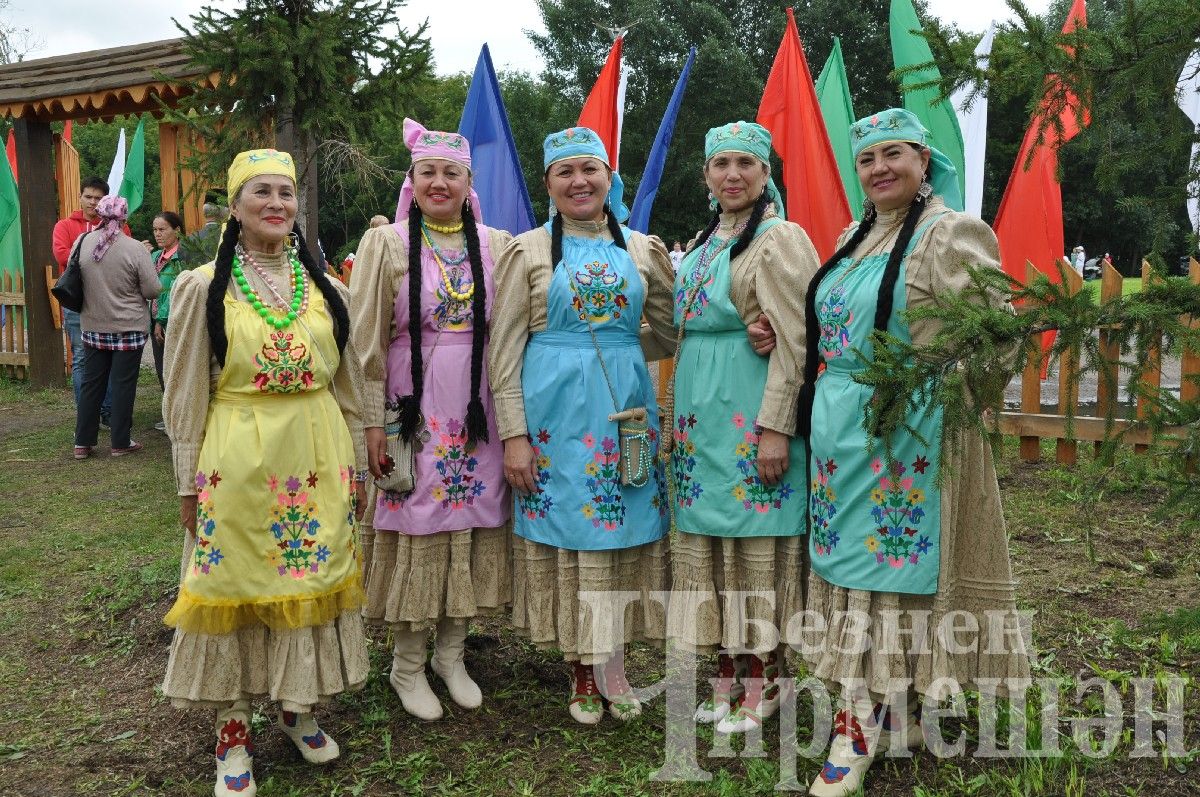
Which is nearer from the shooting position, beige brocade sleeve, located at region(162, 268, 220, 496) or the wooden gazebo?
beige brocade sleeve, located at region(162, 268, 220, 496)

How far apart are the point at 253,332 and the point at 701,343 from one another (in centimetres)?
144

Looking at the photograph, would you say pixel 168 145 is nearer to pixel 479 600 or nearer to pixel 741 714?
pixel 479 600

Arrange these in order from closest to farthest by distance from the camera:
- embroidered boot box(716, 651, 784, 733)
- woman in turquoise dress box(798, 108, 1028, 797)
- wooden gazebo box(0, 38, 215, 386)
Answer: woman in turquoise dress box(798, 108, 1028, 797), embroidered boot box(716, 651, 784, 733), wooden gazebo box(0, 38, 215, 386)

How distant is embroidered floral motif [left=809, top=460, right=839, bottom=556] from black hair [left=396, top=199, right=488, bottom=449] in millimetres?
1183

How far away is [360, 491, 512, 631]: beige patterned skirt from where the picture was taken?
3422 mm

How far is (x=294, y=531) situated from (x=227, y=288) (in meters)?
0.76

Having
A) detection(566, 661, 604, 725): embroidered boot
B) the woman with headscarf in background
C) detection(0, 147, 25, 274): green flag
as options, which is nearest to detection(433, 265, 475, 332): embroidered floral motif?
the woman with headscarf in background

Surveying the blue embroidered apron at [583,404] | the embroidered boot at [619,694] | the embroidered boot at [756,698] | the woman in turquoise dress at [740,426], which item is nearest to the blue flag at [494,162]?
the blue embroidered apron at [583,404]

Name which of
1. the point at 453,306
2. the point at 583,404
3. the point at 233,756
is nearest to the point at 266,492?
the point at 233,756

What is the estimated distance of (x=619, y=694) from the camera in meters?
3.51

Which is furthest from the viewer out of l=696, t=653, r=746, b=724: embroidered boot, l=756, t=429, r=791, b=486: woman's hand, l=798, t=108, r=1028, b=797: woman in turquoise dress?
l=696, t=653, r=746, b=724: embroidered boot

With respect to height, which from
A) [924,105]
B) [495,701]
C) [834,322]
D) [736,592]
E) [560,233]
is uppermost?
[924,105]

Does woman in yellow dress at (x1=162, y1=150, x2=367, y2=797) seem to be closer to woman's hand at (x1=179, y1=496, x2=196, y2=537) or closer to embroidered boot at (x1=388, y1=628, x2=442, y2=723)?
woman's hand at (x1=179, y1=496, x2=196, y2=537)

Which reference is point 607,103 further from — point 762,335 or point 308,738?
point 308,738
